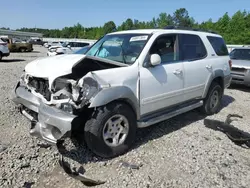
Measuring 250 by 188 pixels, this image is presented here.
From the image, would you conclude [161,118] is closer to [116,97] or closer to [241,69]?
[116,97]

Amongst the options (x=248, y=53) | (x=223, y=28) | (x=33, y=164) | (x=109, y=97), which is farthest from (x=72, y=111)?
(x=223, y=28)

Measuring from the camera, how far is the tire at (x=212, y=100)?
5.78m

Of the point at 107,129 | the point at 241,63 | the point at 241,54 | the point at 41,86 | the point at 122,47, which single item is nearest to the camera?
the point at 107,129

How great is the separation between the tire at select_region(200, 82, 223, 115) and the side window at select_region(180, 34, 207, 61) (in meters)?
0.88

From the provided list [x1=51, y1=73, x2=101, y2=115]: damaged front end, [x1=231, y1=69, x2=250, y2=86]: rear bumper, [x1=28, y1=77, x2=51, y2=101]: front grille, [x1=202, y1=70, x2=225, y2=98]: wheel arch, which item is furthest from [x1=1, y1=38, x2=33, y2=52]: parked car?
[x1=51, y1=73, x2=101, y2=115]: damaged front end

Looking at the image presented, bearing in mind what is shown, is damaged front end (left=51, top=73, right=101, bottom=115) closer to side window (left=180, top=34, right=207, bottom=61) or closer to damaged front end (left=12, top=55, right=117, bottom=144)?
damaged front end (left=12, top=55, right=117, bottom=144)

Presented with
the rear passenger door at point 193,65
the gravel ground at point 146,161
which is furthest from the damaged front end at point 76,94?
the rear passenger door at point 193,65

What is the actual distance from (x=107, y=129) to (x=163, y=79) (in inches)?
53.5

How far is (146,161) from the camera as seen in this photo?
3.62 m

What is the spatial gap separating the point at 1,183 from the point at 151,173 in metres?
1.85

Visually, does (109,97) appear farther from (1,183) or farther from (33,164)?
(1,183)

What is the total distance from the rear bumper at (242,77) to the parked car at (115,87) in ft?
14.2

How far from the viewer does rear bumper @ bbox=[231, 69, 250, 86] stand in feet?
29.3

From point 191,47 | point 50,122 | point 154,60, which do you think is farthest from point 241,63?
point 50,122
